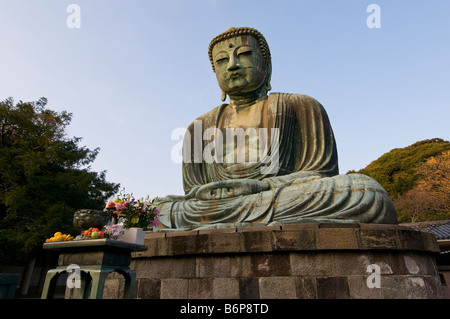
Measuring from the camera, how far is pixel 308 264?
3486 millimetres

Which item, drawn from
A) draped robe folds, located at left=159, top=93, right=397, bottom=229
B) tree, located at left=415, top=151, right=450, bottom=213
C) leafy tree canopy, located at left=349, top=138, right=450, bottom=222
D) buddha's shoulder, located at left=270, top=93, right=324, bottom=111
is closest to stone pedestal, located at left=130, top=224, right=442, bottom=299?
draped robe folds, located at left=159, top=93, right=397, bottom=229

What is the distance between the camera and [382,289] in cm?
329

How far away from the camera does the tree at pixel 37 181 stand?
12.6m

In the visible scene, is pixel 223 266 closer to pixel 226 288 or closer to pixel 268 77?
pixel 226 288

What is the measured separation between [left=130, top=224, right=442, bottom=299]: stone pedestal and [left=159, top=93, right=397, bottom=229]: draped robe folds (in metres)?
0.57

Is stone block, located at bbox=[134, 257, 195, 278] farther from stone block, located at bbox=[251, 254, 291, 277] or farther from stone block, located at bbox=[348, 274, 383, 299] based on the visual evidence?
stone block, located at bbox=[348, 274, 383, 299]

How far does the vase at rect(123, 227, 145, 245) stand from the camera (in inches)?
123

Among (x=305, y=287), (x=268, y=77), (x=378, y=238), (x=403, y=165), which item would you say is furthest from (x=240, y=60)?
(x=403, y=165)

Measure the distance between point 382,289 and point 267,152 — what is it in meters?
3.07

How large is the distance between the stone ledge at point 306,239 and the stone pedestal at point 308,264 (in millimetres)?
10

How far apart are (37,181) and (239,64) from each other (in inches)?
444

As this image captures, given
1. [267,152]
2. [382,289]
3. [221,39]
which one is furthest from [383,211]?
[221,39]

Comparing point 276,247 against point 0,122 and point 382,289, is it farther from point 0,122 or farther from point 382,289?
point 0,122

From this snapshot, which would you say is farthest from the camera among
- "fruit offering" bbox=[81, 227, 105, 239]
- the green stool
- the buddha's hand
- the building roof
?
the building roof
